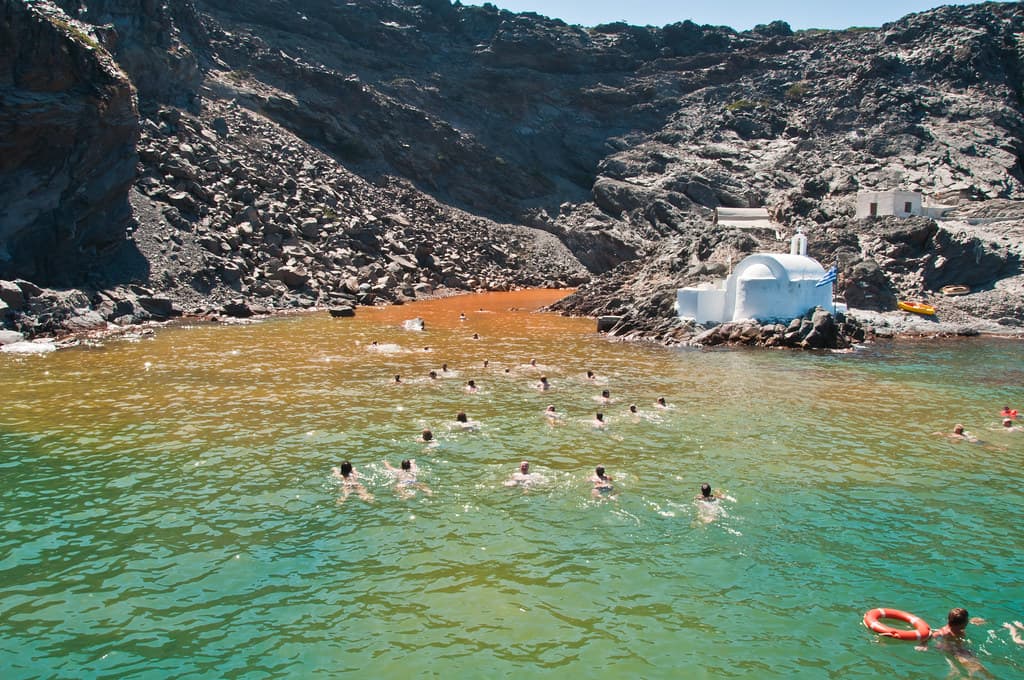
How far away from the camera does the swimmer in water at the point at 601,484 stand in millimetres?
16562

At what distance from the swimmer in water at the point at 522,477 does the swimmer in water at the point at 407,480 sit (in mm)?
1938

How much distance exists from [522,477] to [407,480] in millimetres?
2685

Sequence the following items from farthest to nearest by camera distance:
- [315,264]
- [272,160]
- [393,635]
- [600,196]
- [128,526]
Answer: [600,196] → [272,160] → [315,264] → [128,526] → [393,635]

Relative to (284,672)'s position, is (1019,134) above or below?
above

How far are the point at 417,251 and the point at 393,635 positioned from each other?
5953cm

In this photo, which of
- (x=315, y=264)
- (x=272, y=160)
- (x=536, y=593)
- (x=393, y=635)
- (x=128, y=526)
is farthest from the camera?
(x=272, y=160)

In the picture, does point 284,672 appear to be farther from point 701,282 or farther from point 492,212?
point 492,212

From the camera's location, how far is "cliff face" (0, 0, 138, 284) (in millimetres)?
37062

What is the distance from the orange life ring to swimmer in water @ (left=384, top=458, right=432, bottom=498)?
901 cm

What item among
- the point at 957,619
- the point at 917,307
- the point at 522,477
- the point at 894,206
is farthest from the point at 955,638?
the point at 894,206

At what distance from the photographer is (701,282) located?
148ft

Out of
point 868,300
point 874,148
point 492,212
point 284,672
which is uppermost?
point 874,148

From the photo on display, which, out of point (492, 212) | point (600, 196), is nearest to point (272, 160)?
point (492, 212)

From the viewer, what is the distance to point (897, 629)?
11164 mm
